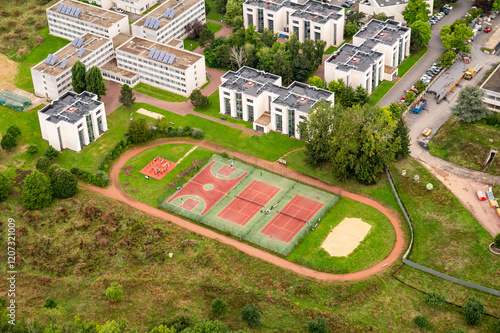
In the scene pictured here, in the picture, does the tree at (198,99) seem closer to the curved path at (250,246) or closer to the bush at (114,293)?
the curved path at (250,246)

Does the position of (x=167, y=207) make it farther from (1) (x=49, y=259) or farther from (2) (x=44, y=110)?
(2) (x=44, y=110)

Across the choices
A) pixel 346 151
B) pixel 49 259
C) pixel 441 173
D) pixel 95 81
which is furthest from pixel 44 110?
pixel 441 173

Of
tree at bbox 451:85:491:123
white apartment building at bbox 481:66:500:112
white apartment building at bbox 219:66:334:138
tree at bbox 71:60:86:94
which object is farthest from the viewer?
tree at bbox 71:60:86:94

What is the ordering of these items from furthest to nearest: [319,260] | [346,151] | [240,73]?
[240,73]
[346,151]
[319,260]

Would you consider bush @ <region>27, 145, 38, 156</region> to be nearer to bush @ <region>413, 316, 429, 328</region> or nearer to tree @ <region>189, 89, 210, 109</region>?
tree @ <region>189, 89, 210, 109</region>

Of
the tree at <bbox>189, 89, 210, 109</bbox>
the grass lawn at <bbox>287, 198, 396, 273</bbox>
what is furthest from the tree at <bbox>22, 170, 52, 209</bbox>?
the grass lawn at <bbox>287, 198, 396, 273</bbox>

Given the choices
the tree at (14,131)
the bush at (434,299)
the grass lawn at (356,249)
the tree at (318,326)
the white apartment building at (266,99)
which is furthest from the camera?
the tree at (14,131)

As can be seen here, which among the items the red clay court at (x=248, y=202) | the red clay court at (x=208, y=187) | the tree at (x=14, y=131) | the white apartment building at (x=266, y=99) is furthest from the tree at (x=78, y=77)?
the red clay court at (x=248, y=202)
